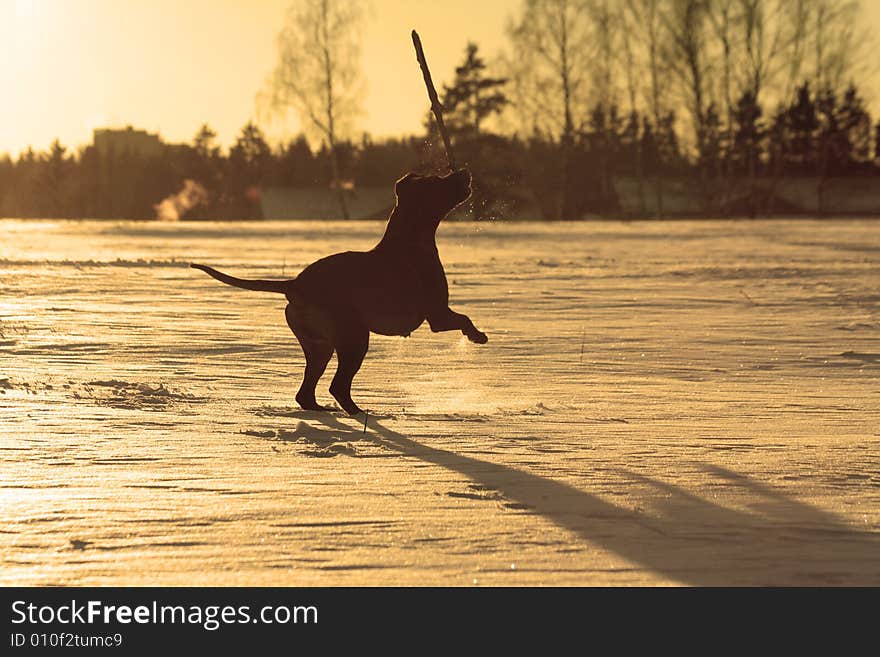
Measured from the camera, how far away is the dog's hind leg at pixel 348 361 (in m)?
6.25

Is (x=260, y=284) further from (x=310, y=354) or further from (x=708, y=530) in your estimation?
(x=708, y=530)

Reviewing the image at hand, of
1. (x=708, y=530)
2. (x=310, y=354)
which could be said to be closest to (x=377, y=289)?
(x=310, y=354)

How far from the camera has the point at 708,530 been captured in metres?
4.34

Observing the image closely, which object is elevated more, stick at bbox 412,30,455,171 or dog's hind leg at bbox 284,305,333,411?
stick at bbox 412,30,455,171

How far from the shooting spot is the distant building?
90.1 metres

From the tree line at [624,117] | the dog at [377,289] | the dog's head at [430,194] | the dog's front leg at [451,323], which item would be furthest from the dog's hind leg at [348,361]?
the tree line at [624,117]

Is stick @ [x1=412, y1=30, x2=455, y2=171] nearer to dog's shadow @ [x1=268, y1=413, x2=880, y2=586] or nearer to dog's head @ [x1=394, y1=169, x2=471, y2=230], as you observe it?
dog's head @ [x1=394, y1=169, x2=471, y2=230]

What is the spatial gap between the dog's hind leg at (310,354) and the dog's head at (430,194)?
0.77 meters

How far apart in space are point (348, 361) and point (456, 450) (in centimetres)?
87

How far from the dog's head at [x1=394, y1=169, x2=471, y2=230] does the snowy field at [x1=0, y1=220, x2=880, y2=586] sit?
1.04 meters

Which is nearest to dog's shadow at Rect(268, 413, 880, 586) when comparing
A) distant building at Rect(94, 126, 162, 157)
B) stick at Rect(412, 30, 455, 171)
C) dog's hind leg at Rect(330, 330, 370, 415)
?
dog's hind leg at Rect(330, 330, 370, 415)

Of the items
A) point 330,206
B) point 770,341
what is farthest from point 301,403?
point 330,206

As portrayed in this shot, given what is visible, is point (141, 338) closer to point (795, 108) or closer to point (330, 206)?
point (795, 108)

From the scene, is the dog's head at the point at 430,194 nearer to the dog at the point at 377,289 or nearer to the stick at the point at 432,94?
the dog at the point at 377,289
